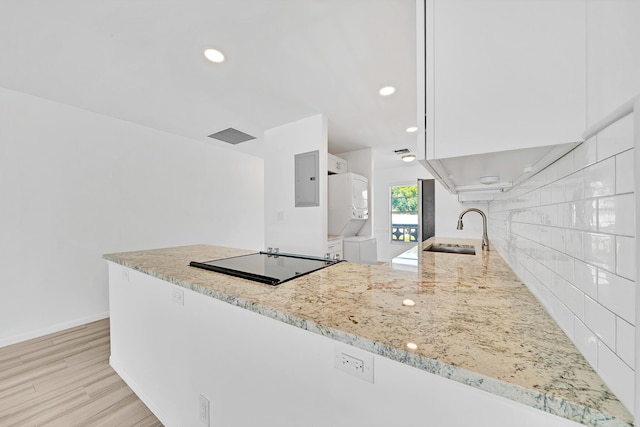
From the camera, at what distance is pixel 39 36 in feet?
5.63

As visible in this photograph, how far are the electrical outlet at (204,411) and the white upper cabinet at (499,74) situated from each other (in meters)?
1.48

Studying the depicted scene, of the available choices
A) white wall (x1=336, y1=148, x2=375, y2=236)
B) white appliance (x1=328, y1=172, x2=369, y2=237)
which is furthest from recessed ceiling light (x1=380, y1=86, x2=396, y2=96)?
white wall (x1=336, y1=148, x2=375, y2=236)

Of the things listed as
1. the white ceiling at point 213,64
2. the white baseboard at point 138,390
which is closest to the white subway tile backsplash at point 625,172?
the white ceiling at point 213,64

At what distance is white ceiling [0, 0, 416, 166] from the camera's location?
4.97 ft

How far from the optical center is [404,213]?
5.81 metres

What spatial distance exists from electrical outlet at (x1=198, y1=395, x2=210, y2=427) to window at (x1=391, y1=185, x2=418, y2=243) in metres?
5.28

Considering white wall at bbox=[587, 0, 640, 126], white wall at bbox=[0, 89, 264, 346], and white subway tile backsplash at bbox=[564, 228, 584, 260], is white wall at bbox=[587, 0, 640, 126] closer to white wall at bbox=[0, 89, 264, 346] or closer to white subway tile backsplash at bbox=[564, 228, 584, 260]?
white subway tile backsplash at bbox=[564, 228, 584, 260]

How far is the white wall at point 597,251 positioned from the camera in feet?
1.26

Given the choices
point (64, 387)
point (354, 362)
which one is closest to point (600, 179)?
point (354, 362)

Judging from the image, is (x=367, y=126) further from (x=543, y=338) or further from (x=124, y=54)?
(x=543, y=338)

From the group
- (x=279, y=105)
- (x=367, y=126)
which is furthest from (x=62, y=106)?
(x=367, y=126)

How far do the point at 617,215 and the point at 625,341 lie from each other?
204 mm

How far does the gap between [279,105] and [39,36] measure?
5.94ft

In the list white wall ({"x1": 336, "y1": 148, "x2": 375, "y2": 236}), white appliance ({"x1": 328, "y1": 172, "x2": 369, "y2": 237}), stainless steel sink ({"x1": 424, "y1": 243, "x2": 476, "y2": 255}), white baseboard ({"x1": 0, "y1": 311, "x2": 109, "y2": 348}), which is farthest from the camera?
white wall ({"x1": 336, "y1": 148, "x2": 375, "y2": 236})
